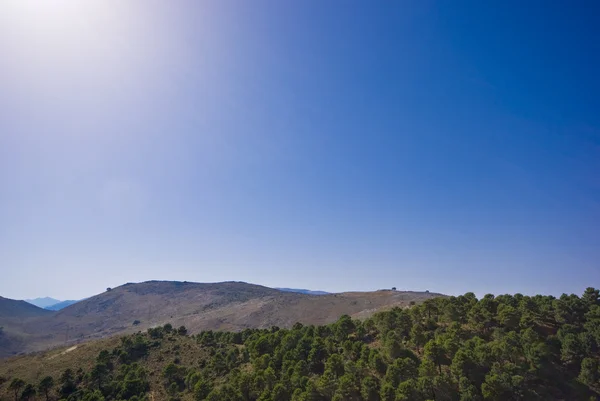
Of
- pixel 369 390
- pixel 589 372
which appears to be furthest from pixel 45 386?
pixel 589 372

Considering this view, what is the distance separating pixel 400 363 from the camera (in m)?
63.1

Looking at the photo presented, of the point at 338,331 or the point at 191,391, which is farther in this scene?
the point at 338,331

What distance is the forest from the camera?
58781 mm

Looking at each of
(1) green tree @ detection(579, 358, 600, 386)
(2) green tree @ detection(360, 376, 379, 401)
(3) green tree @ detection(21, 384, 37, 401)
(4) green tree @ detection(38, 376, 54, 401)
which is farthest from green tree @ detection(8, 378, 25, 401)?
(1) green tree @ detection(579, 358, 600, 386)

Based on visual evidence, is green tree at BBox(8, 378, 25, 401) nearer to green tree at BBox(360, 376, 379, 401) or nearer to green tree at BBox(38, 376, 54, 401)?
green tree at BBox(38, 376, 54, 401)

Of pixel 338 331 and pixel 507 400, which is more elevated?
pixel 338 331

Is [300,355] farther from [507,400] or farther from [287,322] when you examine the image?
[287,322]

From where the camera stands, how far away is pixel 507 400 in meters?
56.8

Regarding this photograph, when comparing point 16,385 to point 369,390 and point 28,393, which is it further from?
point 369,390

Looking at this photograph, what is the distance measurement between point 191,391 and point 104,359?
41.5 meters

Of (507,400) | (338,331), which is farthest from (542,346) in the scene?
(338,331)

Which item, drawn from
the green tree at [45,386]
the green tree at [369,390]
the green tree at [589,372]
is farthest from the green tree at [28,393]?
the green tree at [589,372]

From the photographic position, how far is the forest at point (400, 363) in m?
58.8

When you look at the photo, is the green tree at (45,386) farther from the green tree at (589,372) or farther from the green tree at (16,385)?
the green tree at (589,372)
